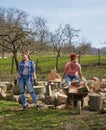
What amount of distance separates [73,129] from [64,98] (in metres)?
3.70

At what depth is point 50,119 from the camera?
10.4 meters

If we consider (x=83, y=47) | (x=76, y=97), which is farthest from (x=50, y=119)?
(x=83, y=47)

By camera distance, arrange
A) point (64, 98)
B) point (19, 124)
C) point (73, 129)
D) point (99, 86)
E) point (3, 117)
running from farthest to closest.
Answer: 1. point (99, 86)
2. point (64, 98)
3. point (3, 117)
4. point (19, 124)
5. point (73, 129)

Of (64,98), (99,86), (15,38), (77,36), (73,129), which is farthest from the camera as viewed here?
(77,36)

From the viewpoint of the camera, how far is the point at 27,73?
1206cm

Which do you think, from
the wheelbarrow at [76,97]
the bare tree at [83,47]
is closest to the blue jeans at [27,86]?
the wheelbarrow at [76,97]

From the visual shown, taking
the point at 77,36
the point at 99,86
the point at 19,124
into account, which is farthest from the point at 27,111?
the point at 77,36

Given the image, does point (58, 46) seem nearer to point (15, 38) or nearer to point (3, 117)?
point (15, 38)

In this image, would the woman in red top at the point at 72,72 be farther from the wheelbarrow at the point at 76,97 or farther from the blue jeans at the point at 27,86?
the blue jeans at the point at 27,86

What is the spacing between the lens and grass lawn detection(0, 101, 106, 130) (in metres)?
9.40

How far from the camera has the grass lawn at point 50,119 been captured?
30.9 ft

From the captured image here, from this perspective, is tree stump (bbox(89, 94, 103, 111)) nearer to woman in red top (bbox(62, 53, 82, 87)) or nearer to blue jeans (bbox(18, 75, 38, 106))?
woman in red top (bbox(62, 53, 82, 87))

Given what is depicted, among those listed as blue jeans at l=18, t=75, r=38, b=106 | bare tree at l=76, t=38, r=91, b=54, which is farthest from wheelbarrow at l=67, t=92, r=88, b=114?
bare tree at l=76, t=38, r=91, b=54

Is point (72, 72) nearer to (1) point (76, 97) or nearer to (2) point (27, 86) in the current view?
(1) point (76, 97)
